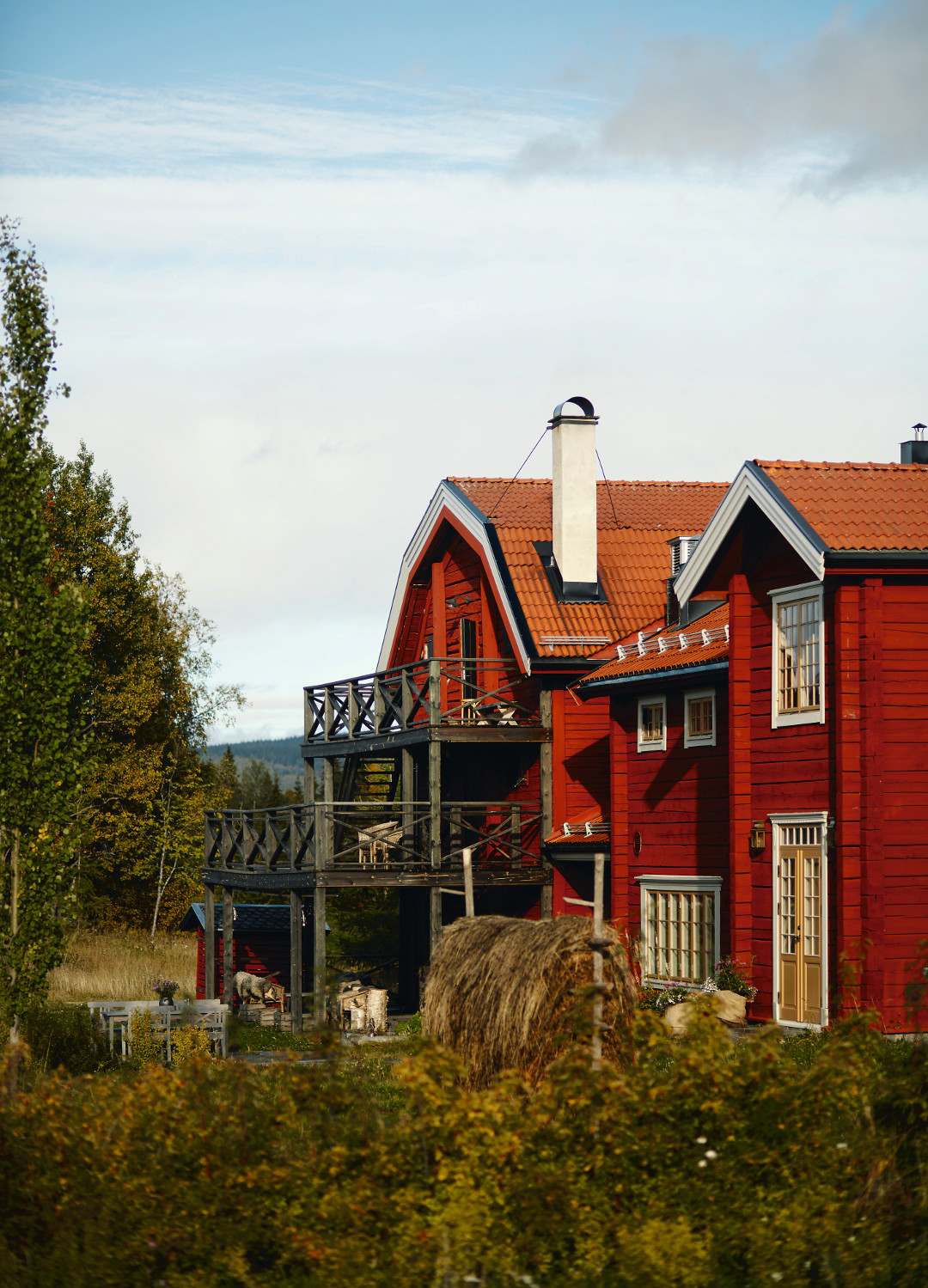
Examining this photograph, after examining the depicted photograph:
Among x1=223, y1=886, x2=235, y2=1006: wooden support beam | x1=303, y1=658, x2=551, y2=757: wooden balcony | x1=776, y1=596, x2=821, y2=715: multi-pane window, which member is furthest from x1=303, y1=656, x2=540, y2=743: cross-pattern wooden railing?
x1=776, y1=596, x2=821, y2=715: multi-pane window

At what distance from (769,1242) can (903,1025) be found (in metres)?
10.8

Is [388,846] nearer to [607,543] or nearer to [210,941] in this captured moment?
[210,941]

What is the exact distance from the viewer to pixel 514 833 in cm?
2717

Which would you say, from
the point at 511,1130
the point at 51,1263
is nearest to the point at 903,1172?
the point at 511,1130

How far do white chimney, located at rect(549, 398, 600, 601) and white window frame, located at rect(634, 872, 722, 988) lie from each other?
5.84 meters

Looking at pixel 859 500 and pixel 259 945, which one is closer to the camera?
pixel 859 500

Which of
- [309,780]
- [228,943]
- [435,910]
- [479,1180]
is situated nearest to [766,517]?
[435,910]

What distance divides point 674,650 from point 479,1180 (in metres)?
15.9

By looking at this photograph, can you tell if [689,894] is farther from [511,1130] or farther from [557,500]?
[511,1130]

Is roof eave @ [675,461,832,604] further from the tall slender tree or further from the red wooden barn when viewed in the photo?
the red wooden barn

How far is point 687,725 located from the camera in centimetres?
2292

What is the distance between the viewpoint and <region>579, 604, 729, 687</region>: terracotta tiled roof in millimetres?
22125

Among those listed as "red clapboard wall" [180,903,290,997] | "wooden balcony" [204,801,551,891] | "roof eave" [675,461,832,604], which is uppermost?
"roof eave" [675,461,832,604]

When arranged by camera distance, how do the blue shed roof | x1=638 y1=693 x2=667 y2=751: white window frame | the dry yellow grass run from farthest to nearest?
the blue shed roof, the dry yellow grass, x1=638 y1=693 x2=667 y2=751: white window frame
